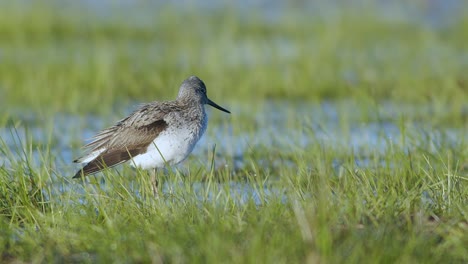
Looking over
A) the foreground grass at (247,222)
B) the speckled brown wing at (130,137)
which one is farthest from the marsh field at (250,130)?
the speckled brown wing at (130,137)

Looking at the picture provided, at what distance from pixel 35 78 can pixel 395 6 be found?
9.66 m

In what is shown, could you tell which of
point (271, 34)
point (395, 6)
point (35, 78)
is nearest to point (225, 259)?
point (35, 78)

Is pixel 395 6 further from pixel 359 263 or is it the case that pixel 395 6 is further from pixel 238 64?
pixel 359 263

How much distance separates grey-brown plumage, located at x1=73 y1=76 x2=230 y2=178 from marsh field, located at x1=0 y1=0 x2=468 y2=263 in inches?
8.4

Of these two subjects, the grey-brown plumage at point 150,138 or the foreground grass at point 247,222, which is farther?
the grey-brown plumage at point 150,138

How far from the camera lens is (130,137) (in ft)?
25.0

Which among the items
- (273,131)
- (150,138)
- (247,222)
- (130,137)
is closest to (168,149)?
(150,138)

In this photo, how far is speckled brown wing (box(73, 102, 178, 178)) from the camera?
7512 millimetres

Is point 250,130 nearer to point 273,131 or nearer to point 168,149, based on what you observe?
point 273,131

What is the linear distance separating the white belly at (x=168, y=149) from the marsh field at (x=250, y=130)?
139mm

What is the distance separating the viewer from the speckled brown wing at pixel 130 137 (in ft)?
24.6

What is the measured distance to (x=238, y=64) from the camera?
14.3 metres

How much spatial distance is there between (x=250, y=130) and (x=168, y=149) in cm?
234

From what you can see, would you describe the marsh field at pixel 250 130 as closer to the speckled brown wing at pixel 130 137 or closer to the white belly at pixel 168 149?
the white belly at pixel 168 149
